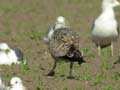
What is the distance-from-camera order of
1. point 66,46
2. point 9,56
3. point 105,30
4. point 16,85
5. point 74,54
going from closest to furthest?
1. point 16,85
2. point 74,54
3. point 66,46
4. point 9,56
5. point 105,30

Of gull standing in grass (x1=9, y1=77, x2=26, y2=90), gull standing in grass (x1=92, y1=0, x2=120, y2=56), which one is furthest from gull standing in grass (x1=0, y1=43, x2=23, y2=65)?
gull standing in grass (x1=9, y1=77, x2=26, y2=90)

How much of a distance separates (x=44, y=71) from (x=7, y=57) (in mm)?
1193

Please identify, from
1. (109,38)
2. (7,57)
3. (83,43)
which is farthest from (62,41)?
(83,43)

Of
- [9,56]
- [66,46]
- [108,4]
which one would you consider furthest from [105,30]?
[66,46]

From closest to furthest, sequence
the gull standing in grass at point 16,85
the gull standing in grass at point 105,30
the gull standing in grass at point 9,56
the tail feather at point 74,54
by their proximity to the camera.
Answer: the gull standing in grass at point 16,85, the tail feather at point 74,54, the gull standing in grass at point 9,56, the gull standing in grass at point 105,30

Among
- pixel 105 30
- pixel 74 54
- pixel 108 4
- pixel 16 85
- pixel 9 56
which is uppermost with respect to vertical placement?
pixel 108 4

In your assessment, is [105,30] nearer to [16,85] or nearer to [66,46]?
[66,46]

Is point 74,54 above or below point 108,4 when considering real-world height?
below

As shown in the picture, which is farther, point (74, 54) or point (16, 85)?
point (74, 54)

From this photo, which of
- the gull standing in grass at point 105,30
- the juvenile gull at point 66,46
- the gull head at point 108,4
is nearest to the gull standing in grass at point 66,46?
the juvenile gull at point 66,46

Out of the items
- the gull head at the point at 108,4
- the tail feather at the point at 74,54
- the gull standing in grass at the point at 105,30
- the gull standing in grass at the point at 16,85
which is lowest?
the gull standing in grass at the point at 16,85

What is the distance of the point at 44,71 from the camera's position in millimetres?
14242

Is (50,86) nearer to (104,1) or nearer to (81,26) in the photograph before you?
(104,1)

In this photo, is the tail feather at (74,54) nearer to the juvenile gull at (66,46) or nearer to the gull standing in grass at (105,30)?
the juvenile gull at (66,46)
